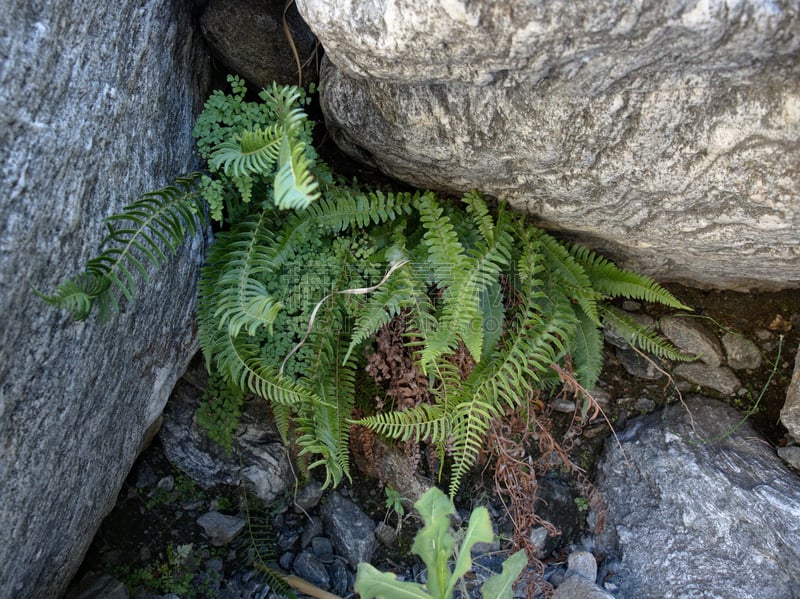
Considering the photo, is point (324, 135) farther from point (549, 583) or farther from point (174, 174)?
point (549, 583)

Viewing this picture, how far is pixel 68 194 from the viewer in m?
2.22

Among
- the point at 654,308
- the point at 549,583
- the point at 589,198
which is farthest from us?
the point at 654,308

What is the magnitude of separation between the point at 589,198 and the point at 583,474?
54.3 inches

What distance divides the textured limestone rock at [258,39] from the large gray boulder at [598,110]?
333 millimetres

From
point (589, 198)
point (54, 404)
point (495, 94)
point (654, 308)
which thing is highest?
point (495, 94)

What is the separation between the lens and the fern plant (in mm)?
2738

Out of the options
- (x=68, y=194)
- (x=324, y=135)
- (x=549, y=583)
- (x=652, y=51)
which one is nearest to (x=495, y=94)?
(x=652, y=51)

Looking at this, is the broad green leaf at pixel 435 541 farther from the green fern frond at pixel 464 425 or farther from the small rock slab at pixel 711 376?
the small rock slab at pixel 711 376

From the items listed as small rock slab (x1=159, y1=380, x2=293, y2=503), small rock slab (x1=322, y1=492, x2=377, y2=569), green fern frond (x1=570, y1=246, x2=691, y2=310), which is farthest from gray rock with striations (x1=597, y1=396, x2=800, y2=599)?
small rock slab (x1=159, y1=380, x2=293, y2=503)

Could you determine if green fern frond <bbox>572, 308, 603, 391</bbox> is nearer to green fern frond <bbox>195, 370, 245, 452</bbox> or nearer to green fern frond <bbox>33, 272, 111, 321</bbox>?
green fern frond <bbox>195, 370, 245, 452</bbox>

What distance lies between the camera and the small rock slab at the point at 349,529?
3.18 meters

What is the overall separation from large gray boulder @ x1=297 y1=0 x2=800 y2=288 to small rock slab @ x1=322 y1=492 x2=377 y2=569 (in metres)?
1.65

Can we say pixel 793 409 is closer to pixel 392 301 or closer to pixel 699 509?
pixel 699 509

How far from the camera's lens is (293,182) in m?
1.96
